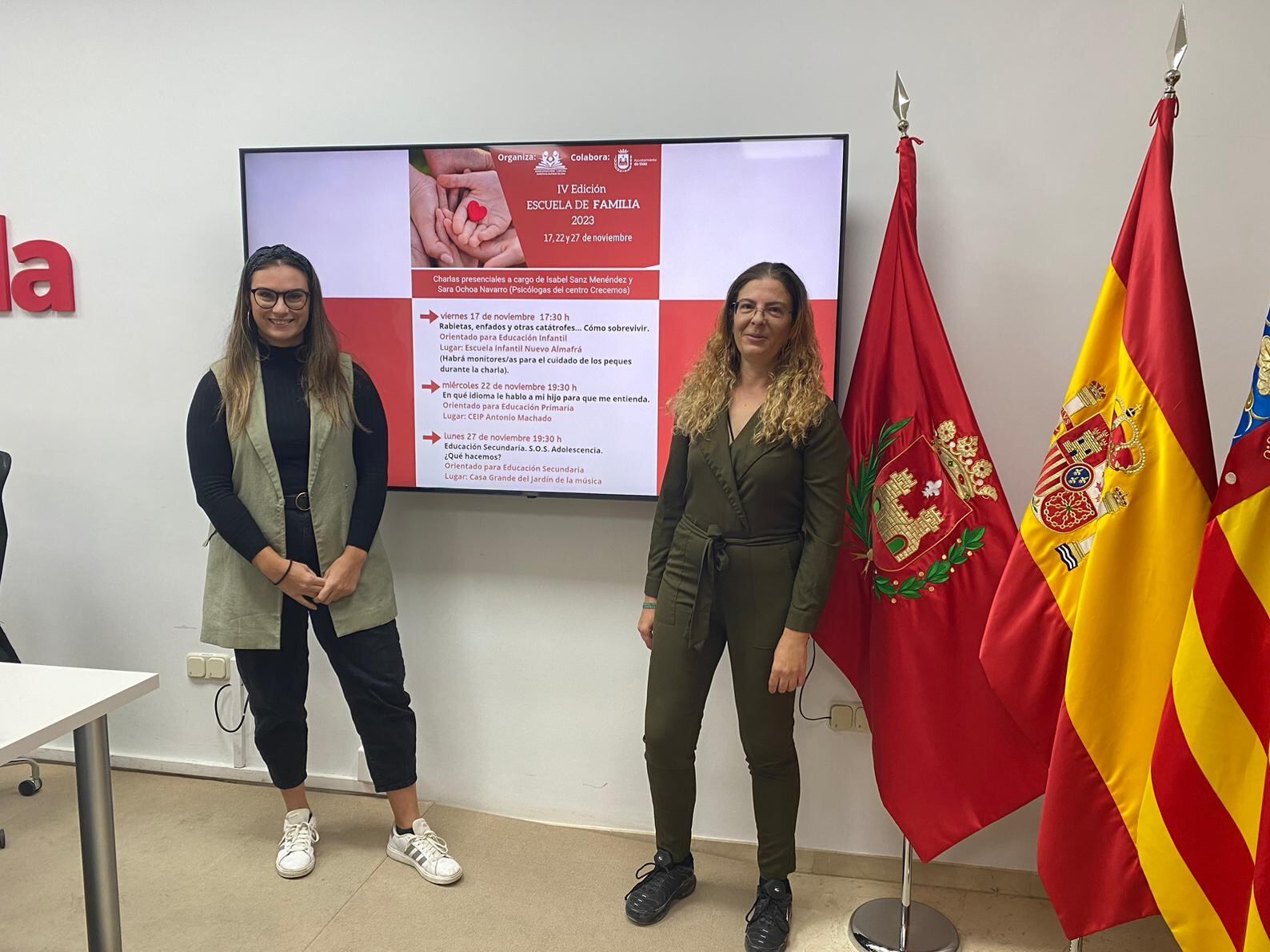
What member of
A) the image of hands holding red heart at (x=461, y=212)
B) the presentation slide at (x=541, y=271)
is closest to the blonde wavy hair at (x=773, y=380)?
the presentation slide at (x=541, y=271)

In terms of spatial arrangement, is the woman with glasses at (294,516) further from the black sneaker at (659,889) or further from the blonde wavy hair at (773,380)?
the blonde wavy hair at (773,380)

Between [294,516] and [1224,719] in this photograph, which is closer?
[1224,719]

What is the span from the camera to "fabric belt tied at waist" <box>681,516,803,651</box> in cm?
203

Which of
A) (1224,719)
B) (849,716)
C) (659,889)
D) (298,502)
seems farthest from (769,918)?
(298,502)

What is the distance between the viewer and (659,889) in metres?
2.23

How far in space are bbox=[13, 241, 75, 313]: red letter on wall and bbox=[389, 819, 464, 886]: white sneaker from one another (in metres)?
1.81

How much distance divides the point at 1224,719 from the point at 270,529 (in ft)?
6.64

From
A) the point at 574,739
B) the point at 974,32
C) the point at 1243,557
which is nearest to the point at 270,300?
the point at 574,739

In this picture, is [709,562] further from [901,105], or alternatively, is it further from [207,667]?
[207,667]

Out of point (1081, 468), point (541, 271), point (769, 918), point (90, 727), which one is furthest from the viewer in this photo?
point (541, 271)

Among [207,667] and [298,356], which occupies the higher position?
[298,356]

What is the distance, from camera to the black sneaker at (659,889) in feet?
7.20

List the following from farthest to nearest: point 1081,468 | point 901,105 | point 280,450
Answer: point 280,450 → point 901,105 → point 1081,468

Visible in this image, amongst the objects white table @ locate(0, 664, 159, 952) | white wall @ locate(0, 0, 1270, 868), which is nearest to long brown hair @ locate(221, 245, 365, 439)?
white wall @ locate(0, 0, 1270, 868)
